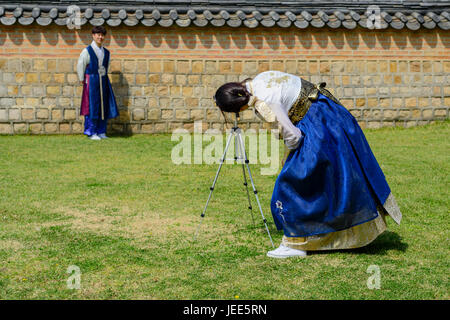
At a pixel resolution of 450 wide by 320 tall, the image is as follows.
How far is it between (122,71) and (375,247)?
7843 millimetres

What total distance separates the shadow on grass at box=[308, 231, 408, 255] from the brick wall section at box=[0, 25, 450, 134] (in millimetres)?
7063

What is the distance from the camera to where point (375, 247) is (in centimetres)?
524

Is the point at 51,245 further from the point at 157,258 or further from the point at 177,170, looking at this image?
the point at 177,170

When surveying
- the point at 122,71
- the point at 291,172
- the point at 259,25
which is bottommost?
the point at 291,172

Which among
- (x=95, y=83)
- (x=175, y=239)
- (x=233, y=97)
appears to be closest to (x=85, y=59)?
(x=95, y=83)

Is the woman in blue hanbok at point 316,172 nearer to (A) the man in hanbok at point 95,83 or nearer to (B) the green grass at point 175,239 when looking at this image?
(B) the green grass at point 175,239

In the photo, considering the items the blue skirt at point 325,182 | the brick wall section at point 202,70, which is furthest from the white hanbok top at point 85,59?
the blue skirt at point 325,182

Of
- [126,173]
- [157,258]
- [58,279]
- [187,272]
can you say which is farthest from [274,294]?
[126,173]

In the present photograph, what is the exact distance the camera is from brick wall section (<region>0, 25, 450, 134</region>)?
11906 millimetres

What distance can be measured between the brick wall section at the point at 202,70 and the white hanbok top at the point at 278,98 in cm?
729

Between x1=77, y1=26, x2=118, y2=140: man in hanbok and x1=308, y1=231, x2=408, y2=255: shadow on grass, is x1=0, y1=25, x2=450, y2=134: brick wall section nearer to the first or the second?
x1=77, y1=26, x2=118, y2=140: man in hanbok

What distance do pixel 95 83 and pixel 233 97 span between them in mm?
6981

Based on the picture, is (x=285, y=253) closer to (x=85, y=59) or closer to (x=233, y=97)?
(x=233, y=97)

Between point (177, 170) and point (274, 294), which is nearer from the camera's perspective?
point (274, 294)
